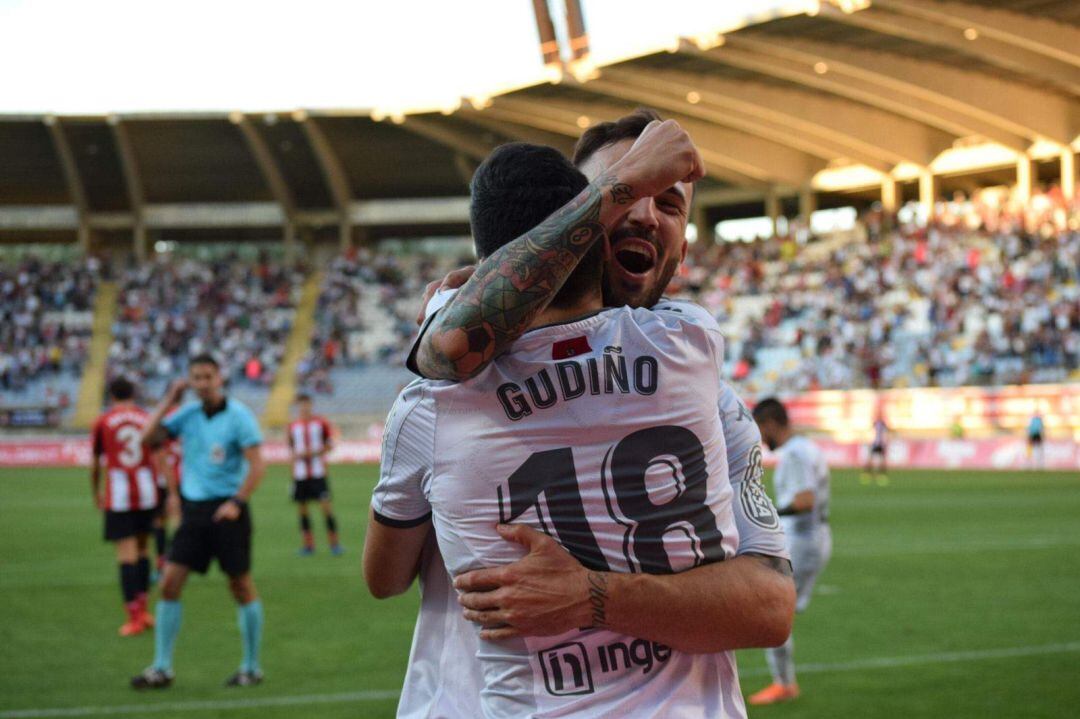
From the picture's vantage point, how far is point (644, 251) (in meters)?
2.68

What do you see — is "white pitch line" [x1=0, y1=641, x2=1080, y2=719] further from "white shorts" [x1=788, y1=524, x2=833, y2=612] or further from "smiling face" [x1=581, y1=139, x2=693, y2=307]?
"smiling face" [x1=581, y1=139, x2=693, y2=307]

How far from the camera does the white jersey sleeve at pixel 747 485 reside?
8.20ft

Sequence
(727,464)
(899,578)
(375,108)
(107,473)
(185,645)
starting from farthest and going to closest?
(375,108)
(899,578)
(107,473)
(185,645)
(727,464)

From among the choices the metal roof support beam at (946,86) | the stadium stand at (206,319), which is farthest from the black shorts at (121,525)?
the stadium stand at (206,319)

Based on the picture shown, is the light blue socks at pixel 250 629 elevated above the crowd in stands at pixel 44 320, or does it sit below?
below

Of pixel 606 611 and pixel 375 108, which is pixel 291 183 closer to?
pixel 375 108

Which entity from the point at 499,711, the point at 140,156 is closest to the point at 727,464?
the point at 499,711

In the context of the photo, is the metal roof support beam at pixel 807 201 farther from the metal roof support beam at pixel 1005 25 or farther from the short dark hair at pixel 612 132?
the short dark hair at pixel 612 132

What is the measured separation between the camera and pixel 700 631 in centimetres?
234

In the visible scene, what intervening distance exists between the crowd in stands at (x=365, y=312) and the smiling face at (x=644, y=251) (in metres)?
42.8

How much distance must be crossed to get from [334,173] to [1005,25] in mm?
30512

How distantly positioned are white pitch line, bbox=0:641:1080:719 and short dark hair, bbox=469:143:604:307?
649 cm

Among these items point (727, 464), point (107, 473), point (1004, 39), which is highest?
point (1004, 39)

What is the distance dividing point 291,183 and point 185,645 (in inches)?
1945
